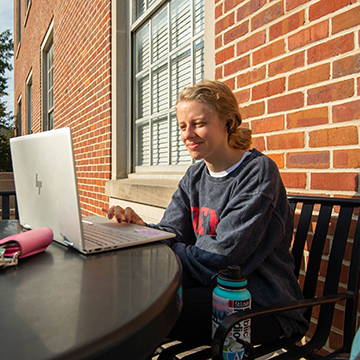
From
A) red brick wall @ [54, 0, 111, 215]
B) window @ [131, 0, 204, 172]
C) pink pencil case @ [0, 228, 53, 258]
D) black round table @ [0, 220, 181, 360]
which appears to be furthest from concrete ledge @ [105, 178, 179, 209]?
black round table @ [0, 220, 181, 360]

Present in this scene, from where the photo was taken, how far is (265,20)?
179 cm

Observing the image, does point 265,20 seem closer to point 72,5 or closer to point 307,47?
point 307,47

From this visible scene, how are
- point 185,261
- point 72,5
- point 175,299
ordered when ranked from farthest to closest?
point 72,5 < point 185,261 < point 175,299

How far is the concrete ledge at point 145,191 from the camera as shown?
2.59m

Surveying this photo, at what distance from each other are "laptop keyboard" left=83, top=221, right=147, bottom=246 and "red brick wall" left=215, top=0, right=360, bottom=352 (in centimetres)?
91

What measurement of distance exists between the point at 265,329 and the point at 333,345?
50 centimetres

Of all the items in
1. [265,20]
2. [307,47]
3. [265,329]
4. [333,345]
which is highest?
[265,20]

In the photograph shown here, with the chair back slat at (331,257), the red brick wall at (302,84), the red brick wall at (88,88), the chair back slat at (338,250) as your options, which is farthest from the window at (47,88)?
the chair back slat at (338,250)

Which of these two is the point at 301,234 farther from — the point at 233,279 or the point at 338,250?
the point at 233,279

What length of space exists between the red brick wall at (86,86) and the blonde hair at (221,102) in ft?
8.21

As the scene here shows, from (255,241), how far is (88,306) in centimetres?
79

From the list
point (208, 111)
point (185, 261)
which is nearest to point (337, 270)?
point (185, 261)

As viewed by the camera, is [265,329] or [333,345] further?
[333,345]

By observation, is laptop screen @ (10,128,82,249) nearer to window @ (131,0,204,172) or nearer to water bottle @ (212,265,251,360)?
water bottle @ (212,265,251,360)
